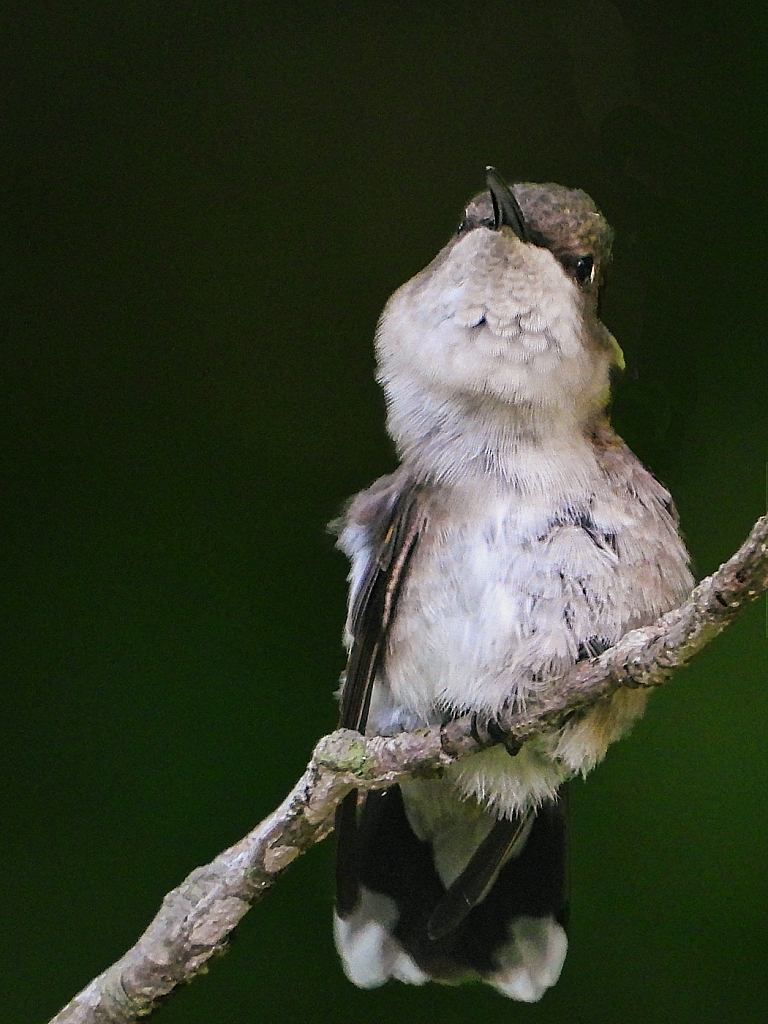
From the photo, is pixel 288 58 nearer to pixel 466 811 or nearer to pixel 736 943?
pixel 466 811

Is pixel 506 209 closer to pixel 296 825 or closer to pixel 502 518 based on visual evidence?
pixel 502 518

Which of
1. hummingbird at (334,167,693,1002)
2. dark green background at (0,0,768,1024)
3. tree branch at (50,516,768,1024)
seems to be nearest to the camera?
tree branch at (50,516,768,1024)

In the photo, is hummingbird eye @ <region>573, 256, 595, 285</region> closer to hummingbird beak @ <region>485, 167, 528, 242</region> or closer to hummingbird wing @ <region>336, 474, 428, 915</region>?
hummingbird beak @ <region>485, 167, 528, 242</region>

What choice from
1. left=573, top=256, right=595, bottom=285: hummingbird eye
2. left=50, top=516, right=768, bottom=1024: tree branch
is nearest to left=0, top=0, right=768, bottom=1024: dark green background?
left=573, top=256, right=595, bottom=285: hummingbird eye

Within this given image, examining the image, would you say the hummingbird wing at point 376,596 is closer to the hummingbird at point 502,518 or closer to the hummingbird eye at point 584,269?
the hummingbird at point 502,518

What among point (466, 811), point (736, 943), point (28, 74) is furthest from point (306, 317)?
point (736, 943)

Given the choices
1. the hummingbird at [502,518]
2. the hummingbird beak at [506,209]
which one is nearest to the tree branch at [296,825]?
the hummingbird at [502,518]
